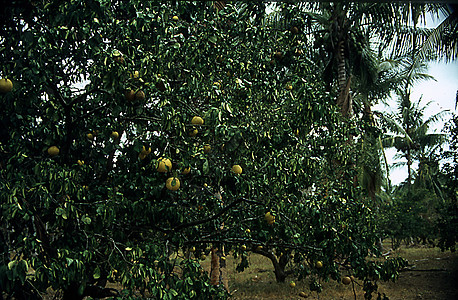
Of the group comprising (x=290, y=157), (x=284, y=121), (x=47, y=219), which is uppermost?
(x=284, y=121)

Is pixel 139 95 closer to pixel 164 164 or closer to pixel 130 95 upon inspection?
pixel 130 95

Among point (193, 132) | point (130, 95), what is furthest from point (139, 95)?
point (193, 132)

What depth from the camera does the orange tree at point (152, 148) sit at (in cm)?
301

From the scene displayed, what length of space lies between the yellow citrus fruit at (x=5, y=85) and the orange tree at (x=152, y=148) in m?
0.05

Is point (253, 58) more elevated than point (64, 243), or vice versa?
point (253, 58)

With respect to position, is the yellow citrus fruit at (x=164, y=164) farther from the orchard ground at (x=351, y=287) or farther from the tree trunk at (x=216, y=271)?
the orchard ground at (x=351, y=287)

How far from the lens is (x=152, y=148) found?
3.53 meters

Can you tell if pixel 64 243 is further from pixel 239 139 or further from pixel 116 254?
pixel 239 139

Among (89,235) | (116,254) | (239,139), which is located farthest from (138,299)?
(239,139)

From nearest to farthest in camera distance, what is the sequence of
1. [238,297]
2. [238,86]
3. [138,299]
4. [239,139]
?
1. [138,299]
2. [239,139]
3. [238,86]
4. [238,297]

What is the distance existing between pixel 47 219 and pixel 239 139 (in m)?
1.85

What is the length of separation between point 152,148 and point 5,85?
1209 millimetres

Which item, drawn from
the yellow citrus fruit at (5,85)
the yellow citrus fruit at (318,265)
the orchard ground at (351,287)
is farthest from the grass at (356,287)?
the yellow citrus fruit at (5,85)

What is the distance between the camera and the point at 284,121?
160 inches
